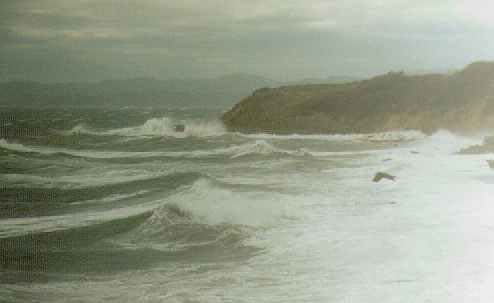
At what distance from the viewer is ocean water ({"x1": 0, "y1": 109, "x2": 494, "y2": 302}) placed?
22.4 ft

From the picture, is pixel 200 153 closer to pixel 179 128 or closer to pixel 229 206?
pixel 229 206

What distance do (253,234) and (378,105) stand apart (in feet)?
111

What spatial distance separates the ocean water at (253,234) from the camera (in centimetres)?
684

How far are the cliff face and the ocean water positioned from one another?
17.3 m

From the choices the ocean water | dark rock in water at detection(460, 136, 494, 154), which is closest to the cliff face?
dark rock in water at detection(460, 136, 494, 154)

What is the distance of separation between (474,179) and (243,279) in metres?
8.49

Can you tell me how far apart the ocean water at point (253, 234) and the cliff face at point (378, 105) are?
1733cm

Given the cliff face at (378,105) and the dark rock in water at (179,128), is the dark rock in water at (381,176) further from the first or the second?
the dark rock in water at (179,128)

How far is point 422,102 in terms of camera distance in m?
39.3

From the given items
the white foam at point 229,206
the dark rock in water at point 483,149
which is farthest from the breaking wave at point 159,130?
the white foam at point 229,206

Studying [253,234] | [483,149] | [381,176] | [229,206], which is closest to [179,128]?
[483,149]

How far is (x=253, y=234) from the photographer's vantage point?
994 cm

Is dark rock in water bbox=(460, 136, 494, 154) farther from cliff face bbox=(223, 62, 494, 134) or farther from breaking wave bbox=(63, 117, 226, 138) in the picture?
→ breaking wave bbox=(63, 117, 226, 138)

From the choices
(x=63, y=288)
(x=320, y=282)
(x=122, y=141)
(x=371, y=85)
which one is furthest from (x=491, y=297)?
(x=371, y=85)
